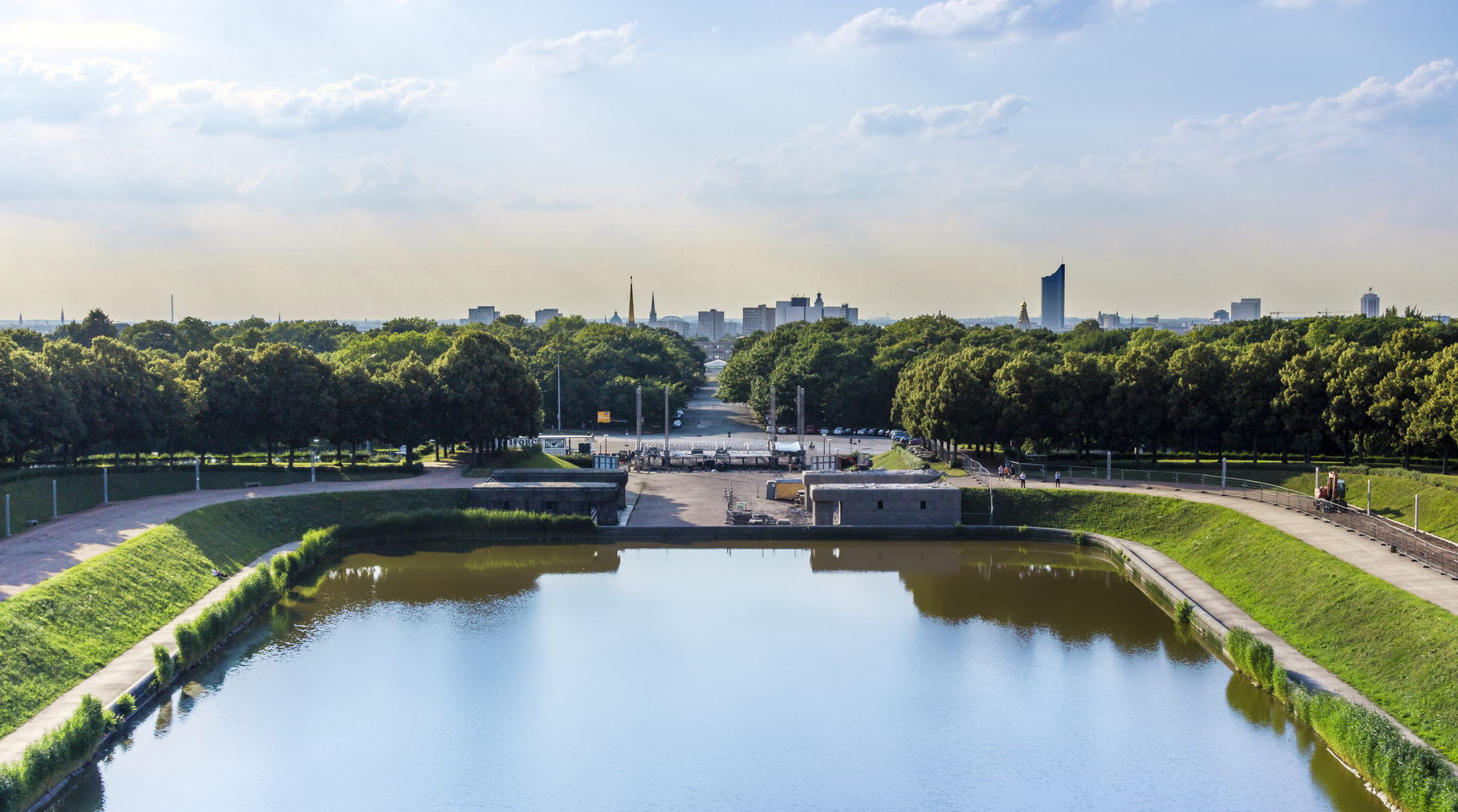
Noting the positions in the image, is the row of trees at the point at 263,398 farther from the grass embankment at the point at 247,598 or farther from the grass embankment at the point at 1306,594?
the grass embankment at the point at 1306,594

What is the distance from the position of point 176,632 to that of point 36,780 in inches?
261

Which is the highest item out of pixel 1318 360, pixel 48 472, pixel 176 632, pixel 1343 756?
pixel 1318 360

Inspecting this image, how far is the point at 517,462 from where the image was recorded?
5212cm

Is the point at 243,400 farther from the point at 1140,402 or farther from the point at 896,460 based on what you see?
the point at 1140,402

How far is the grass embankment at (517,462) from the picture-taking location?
4888 cm

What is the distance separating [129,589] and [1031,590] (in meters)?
25.5

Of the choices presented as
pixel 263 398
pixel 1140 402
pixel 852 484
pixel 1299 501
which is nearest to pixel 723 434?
pixel 852 484

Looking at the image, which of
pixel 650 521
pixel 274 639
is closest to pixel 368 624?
pixel 274 639

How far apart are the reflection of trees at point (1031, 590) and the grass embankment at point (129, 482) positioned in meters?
22.5

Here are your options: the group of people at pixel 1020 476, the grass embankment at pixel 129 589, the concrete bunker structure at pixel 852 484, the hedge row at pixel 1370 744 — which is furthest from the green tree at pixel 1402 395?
the grass embankment at pixel 129 589

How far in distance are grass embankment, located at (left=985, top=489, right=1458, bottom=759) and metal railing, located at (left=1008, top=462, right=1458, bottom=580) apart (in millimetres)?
2054

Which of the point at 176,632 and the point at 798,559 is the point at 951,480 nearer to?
the point at 798,559

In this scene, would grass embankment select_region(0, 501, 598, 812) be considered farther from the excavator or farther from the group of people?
the excavator

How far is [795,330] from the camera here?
107 meters
